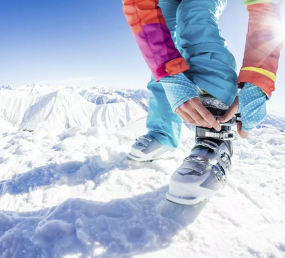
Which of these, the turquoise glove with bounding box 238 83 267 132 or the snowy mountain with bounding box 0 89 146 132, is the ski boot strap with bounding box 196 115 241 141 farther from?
the snowy mountain with bounding box 0 89 146 132

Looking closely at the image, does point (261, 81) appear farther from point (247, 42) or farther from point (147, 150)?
point (147, 150)

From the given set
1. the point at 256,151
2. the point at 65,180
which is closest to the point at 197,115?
the point at 65,180

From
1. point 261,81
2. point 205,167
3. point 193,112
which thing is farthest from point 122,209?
point 261,81

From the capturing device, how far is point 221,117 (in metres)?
0.85

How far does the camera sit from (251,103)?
79 cm

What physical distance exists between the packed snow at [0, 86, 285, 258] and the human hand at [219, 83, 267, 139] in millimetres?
371

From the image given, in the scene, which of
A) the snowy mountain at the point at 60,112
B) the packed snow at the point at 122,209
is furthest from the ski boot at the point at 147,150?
the snowy mountain at the point at 60,112

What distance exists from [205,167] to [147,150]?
518 mm

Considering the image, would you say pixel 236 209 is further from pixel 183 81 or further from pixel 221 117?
pixel 183 81

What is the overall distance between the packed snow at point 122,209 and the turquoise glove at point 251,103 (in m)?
0.38

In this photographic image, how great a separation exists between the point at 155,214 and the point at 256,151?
142 centimetres

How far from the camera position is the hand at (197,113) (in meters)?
0.75

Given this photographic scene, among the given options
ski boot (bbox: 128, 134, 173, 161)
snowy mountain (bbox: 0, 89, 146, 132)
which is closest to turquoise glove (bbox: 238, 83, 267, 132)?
ski boot (bbox: 128, 134, 173, 161)

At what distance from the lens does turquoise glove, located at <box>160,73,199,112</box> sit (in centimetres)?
78
